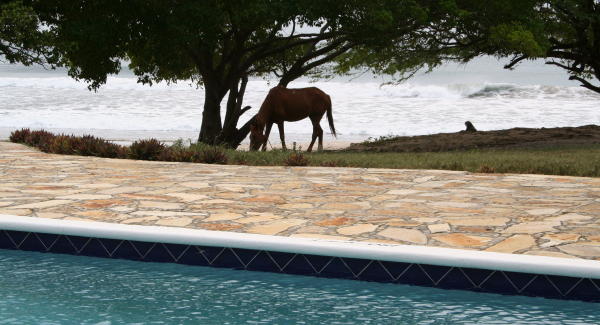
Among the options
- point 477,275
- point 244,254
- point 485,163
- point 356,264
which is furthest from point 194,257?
point 485,163

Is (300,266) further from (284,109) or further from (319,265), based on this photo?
(284,109)

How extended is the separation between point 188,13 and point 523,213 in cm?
1369

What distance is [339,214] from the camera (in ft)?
26.9

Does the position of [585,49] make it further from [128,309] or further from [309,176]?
[128,309]

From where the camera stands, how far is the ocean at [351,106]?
167 feet

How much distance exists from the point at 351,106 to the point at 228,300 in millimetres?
54195

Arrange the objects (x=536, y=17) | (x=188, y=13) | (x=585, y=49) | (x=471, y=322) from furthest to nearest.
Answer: (x=585, y=49) → (x=536, y=17) → (x=188, y=13) → (x=471, y=322)

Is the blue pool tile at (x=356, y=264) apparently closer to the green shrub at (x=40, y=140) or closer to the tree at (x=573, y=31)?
the green shrub at (x=40, y=140)

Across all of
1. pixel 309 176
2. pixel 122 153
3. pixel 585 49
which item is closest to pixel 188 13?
pixel 122 153

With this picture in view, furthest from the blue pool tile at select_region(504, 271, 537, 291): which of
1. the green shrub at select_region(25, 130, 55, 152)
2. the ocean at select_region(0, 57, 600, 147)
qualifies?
the ocean at select_region(0, 57, 600, 147)

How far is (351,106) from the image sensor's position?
59.7m

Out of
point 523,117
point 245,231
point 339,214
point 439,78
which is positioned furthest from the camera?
point 439,78

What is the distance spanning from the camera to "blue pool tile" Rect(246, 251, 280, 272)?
20.7 feet

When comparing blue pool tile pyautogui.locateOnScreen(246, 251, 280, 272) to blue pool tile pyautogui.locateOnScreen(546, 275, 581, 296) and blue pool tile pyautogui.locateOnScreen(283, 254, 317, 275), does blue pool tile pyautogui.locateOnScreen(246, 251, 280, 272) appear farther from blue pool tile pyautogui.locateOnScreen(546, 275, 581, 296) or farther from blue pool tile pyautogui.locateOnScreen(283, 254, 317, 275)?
blue pool tile pyautogui.locateOnScreen(546, 275, 581, 296)
